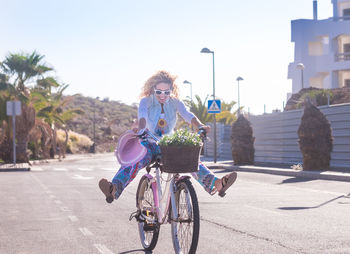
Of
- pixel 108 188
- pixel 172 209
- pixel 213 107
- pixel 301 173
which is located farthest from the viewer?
pixel 213 107

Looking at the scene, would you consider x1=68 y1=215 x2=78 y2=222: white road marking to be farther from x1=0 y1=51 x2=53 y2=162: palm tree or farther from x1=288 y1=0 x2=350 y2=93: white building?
x1=288 y1=0 x2=350 y2=93: white building

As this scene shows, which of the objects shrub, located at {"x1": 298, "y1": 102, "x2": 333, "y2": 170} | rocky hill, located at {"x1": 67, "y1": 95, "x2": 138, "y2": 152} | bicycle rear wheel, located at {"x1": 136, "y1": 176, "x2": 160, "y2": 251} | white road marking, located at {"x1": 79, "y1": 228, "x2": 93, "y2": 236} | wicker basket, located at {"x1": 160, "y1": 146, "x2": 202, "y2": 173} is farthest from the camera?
rocky hill, located at {"x1": 67, "y1": 95, "x2": 138, "y2": 152}

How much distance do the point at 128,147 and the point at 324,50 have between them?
4951cm

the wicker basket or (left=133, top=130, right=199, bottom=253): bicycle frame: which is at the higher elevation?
the wicker basket

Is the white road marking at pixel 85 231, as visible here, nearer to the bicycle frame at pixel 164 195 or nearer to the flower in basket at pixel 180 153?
the bicycle frame at pixel 164 195

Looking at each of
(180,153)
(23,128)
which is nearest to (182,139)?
(180,153)

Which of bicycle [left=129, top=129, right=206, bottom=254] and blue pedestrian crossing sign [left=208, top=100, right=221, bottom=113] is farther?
blue pedestrian crossing sign [left=208, top=100, right=221, bottom=113]

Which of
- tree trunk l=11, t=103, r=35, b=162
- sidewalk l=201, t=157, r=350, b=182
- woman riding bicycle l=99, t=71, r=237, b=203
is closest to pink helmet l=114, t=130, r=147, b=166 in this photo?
woman riding bicycle l=99, t=71, r=237, b=203

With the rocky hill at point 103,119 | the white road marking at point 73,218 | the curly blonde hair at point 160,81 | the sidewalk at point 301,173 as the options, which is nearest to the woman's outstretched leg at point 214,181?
the curly blonde hair at point 160,81

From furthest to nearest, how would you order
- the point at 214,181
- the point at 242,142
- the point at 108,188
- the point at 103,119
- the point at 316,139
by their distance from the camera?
1. the point at 103,119
2. the point at 242,142
3. the point at 316,139
4. the point at 108,188
5. the point at 214,181

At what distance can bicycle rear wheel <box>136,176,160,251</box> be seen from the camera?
5816 millimetres

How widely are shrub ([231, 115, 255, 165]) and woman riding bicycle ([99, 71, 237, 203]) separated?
1996cm

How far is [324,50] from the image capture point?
52.5m

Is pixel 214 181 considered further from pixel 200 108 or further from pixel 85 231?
pixel 200 108
